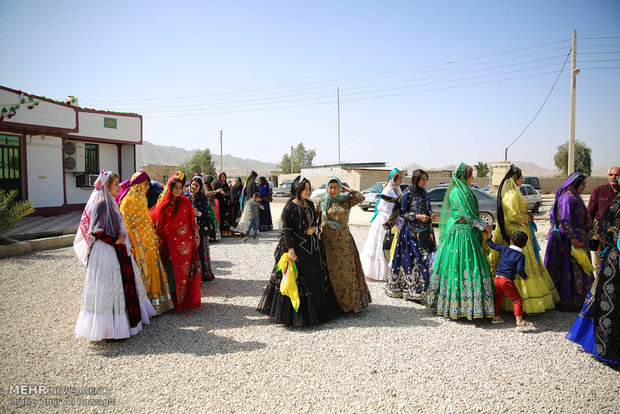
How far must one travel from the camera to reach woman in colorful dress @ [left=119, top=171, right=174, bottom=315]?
4.47 metres

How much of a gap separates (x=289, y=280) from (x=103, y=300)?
6.44ft

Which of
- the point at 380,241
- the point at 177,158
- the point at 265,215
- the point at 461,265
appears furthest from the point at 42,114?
the point at 177,158

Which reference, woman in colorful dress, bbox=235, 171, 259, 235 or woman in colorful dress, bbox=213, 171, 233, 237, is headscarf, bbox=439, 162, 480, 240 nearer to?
woman in colorful dress, bbox=235, 171, 259, 235

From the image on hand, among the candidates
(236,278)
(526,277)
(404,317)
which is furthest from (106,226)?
(526,277)

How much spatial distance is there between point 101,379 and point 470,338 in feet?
12.1

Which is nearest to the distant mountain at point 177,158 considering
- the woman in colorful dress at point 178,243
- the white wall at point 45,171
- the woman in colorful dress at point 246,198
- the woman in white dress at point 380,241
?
the white wall at point 45,171

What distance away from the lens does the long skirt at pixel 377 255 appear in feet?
21.1

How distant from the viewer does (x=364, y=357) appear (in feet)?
11.7

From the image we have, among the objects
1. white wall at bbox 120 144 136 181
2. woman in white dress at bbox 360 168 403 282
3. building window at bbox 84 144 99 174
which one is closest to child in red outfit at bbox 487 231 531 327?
woman in white dress at bbox 360 168 403 282

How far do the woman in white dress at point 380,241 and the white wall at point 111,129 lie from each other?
15.0m

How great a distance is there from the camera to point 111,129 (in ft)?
56.8

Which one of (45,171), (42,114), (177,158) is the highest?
(177,158)

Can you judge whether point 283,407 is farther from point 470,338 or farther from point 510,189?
point 510,189

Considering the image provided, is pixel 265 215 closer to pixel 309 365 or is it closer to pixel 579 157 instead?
pixel 309 365
